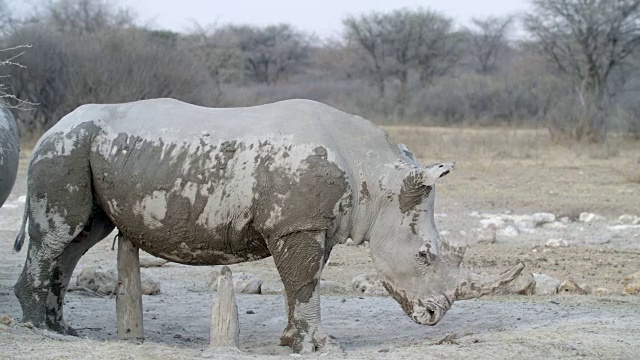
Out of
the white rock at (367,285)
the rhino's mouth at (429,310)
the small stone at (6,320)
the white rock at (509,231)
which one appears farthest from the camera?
the white rock at (509,231)

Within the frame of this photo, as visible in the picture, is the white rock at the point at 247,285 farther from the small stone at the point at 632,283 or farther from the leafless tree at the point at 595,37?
the leafless tree at the point at 595,37

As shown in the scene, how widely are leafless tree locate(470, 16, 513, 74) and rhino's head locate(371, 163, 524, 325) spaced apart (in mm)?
55853

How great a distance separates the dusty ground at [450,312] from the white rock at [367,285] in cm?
15

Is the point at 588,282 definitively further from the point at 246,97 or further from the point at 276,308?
the point at 246,97

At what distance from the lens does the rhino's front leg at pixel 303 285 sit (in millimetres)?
6852

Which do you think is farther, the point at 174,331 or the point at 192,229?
the point at 174,331

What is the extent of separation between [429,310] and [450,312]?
135 cm

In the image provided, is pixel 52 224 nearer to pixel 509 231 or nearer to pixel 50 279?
pixel 50 279

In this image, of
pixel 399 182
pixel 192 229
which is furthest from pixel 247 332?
pixel 399 182

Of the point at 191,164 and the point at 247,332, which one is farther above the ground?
the point at 191,164

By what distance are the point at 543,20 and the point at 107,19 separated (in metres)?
21.1

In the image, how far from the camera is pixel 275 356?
6.43m

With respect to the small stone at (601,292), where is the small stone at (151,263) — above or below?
above

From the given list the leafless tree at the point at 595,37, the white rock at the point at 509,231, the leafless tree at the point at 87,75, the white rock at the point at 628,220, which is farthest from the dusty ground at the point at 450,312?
the leafless tree at the point at 595,37
